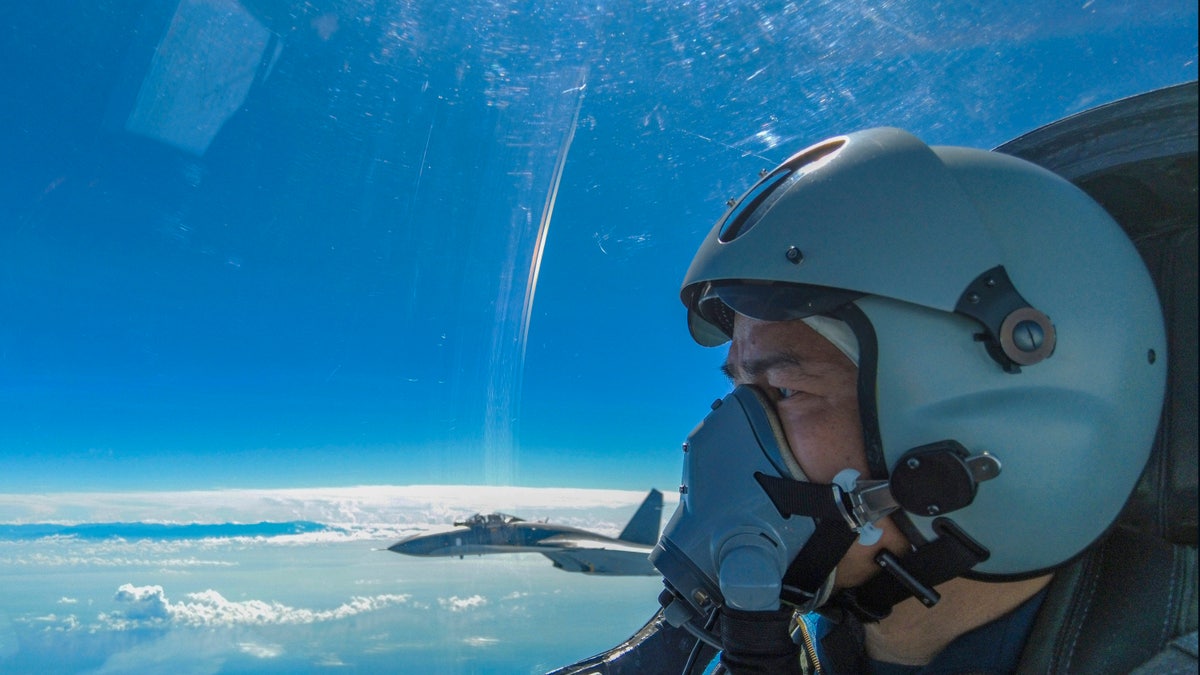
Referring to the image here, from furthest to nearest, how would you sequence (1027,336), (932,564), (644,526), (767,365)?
1. (644,526)
2. (767,365)
3. (932,564)
4. (1027,336)

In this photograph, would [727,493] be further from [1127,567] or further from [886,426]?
[1127,567]

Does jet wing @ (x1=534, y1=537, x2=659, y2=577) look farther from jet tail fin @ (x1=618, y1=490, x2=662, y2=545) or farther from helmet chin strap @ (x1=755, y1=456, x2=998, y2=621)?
helmet chin strap @ (x1=755, y1=456, x2=998, y2=621)

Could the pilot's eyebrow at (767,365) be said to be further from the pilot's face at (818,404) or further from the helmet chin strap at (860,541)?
the helmet chin strap at (860,541)

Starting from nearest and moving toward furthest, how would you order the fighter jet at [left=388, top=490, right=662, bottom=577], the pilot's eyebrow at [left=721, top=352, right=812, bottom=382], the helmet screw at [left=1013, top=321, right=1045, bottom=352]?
the helmet screw at [left=1013, top=321, right=1045, bottom=352] < the pilot's eyebrow at [left=721, top=352, right=812, bottom=382] < the fighter jet at [left=388, top=490, right=662, bottom=577]

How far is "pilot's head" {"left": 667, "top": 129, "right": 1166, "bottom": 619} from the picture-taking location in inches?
41.8

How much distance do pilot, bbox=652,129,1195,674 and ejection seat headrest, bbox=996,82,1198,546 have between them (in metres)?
0.12

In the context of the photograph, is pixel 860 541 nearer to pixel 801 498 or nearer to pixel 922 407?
pixel 801 498

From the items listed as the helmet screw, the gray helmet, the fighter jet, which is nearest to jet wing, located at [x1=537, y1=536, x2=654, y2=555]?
the fighter jet

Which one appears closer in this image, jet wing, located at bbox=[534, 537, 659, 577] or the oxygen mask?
the oxygen mask

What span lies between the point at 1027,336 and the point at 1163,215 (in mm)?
554

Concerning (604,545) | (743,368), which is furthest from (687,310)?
(604,545)

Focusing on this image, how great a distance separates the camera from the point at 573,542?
22.9 meters

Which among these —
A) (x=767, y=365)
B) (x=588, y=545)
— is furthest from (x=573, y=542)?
(x=767, y=365)

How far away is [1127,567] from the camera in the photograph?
3.62ft
